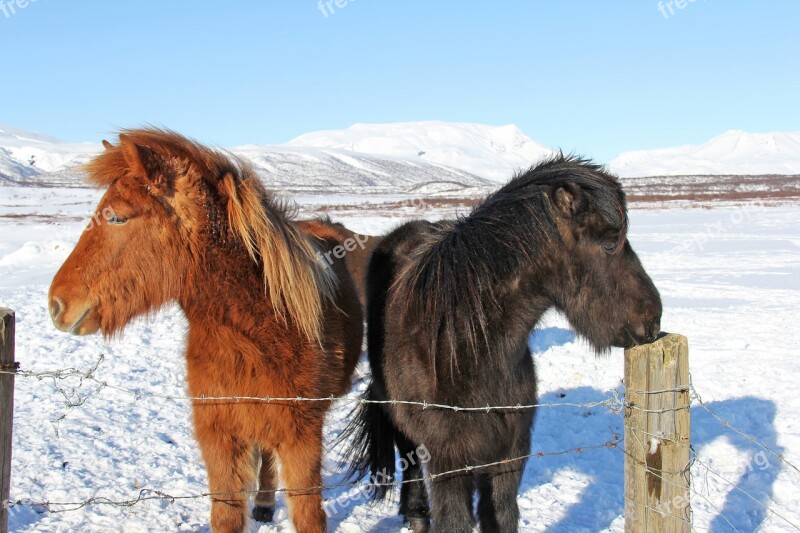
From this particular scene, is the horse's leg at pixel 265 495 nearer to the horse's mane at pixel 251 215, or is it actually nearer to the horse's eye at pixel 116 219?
the horse's mane at pixel 251 215

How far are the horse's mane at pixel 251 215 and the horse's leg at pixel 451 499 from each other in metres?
0.89

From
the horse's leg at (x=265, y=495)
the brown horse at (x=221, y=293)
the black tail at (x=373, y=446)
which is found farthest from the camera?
the black tail at (x=373, y=446)

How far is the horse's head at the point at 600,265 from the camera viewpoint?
2762 millimetres

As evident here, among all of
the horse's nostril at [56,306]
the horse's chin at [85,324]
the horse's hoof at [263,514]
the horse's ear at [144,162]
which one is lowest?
the horse's hoof at [263,514]

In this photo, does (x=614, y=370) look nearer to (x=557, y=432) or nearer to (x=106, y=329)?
(x=557, y=432)

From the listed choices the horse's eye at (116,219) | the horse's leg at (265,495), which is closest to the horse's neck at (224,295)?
the horse's eye at (116,219)

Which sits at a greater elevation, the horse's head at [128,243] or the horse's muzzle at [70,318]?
the horse's head at [128,243]

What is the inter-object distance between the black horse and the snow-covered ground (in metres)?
1.02

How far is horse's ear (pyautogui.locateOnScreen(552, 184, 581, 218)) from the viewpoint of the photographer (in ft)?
9.07

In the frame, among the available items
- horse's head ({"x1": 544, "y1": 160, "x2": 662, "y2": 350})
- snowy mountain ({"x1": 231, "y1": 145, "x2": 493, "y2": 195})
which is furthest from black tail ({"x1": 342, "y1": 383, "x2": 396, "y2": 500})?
snowy mountain ({"x1": 231, "y1": 145, "x2": 493, "y2": 195})

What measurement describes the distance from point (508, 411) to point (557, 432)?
2.89m

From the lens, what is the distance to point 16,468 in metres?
4.30

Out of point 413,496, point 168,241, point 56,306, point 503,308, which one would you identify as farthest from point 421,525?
point 56,306

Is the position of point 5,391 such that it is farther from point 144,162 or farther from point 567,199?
point 567,199
